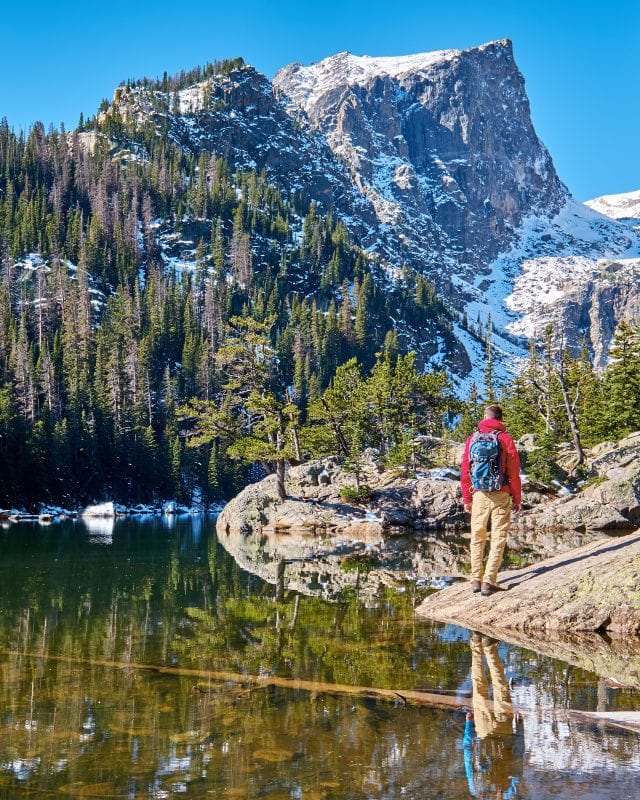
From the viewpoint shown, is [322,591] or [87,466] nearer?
[322,591]

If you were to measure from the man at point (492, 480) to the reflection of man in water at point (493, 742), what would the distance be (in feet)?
8.49

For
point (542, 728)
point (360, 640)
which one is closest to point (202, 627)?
point (360, 640)

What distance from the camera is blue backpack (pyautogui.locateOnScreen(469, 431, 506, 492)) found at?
830 centimetres

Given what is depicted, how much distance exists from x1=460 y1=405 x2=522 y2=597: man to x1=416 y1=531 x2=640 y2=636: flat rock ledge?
0.51m

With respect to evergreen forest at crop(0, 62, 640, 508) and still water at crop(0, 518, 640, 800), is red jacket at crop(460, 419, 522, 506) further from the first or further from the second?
evergreen forest at crop(0, 62, 640, 508)

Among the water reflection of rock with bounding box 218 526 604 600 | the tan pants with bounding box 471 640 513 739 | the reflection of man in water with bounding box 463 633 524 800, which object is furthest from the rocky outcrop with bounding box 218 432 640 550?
the reflection of man in water with bounding box 463 633 524 800

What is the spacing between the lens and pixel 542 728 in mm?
4605

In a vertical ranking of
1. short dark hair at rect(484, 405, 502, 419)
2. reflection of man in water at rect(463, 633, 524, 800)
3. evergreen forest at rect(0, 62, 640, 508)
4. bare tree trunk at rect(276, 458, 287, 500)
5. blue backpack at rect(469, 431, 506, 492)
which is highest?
evergreen forest at rect(0, 62, 640, 508)

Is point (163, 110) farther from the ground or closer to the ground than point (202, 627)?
farther from the ground

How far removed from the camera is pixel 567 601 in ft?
26.6

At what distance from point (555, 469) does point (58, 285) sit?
9752cm

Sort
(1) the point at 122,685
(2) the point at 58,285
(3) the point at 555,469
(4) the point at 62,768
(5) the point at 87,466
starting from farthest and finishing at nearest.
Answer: (2) the point at 58,285 < (5) the point at 87,466 < (3) the point at 555,469 < (1) the point at 122,685 < (4) the point at 62,768

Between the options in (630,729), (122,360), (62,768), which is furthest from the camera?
(122,360)

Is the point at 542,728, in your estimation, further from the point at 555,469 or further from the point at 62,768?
the point at 555,469
